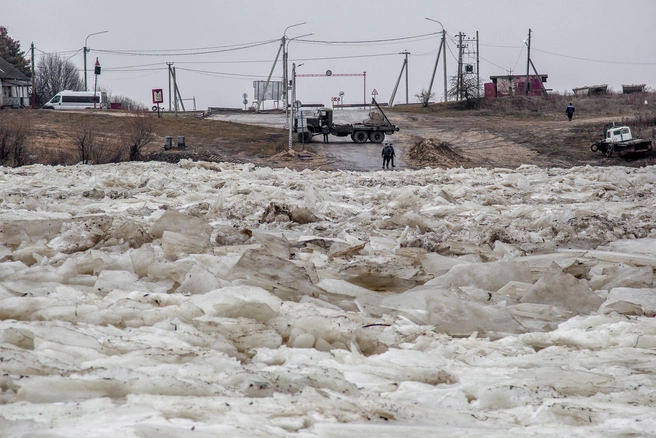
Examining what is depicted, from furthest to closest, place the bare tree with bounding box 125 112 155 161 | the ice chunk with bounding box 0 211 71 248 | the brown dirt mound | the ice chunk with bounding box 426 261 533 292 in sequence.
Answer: the brown dirt mound < the bare tree with bounding box 125 112 155 161 < the ice chunk with bounding box 0 211 71 248 < the ice chunk with bounding box 426 261 533 292

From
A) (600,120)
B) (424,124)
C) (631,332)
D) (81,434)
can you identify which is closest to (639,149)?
(600,120)

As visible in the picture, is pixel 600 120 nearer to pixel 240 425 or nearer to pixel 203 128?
pixel 203 128

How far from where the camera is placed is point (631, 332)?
9.68ft

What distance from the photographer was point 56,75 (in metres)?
60.7

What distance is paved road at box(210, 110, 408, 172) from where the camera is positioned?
85.2 feet

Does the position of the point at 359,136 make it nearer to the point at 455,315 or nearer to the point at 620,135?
the point at 620,135

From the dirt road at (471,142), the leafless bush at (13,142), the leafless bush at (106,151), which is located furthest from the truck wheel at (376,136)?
the leafless bush at (13,142)

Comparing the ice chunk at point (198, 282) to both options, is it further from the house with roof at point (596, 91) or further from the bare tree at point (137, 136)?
the house with roof at point (596, 91)

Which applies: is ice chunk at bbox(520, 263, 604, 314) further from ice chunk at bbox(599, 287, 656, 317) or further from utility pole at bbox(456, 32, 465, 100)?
utility pole at bbox(456, 32, 465, 100)

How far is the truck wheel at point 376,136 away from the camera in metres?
31.1

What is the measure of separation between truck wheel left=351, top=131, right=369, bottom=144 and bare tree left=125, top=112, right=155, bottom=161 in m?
7.80

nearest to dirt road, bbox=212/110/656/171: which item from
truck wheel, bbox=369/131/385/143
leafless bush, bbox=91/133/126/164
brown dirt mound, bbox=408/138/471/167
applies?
brown dirt mound, bbox=408/138/471/167

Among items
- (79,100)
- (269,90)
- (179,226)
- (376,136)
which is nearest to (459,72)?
(269,90)

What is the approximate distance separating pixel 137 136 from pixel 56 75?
3773cm
